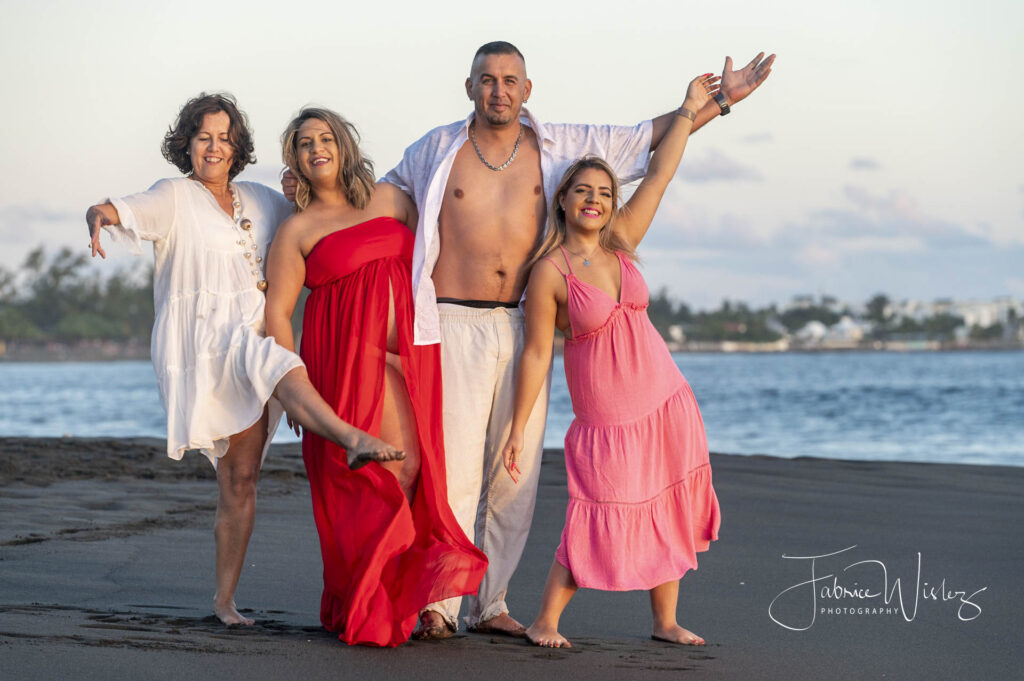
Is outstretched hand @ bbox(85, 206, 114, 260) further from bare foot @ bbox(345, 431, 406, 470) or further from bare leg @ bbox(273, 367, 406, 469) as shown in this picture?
bare foot @ bbox(345, 431, 406, 470)

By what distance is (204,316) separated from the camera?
4.02 meters

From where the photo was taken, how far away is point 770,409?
2630cm

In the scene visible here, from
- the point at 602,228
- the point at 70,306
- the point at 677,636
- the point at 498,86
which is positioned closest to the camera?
the point at 677,636

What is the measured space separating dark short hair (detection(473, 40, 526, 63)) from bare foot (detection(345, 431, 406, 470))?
5.11 feet

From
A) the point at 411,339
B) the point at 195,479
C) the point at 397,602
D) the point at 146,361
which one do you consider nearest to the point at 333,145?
the point at 411,339

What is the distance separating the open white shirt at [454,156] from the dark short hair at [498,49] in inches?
9.4

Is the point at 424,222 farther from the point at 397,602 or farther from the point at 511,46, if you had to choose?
the point at 397,602

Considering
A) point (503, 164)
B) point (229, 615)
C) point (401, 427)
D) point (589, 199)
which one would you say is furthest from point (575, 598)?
point (503, 164)

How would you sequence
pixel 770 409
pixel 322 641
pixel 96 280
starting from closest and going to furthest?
pixel 322 641, pixel 770 409, pixel 96 280

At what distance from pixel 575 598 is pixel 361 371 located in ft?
4.72

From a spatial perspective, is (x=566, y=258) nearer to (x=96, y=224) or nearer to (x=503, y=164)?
(x=503, y=164)

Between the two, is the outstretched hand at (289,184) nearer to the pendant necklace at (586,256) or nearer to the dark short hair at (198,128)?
the dark short hair at (198,128)

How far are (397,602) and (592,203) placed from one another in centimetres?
155

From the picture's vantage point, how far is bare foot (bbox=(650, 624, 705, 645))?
3816 mm
